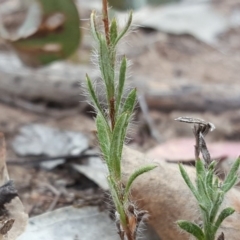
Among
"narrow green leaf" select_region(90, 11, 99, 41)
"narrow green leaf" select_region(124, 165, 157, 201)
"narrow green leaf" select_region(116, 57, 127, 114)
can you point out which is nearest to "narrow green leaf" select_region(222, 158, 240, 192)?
"narrow green leaf" select_region(124, 165, 157, 201)

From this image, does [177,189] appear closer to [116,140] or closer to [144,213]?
[144,213]

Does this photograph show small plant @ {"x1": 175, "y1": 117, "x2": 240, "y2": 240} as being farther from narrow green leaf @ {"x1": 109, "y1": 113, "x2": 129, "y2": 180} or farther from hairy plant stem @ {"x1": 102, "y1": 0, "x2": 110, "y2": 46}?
hairy plant stem @ {"x1": 102, "y1": 0, "x2": 110, "y2": 46}

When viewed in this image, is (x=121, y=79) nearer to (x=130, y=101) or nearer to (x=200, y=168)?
(x=130, y=101)

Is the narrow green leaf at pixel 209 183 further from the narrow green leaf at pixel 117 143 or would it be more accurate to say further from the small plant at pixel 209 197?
the narrow green leaf at pixel 117 143

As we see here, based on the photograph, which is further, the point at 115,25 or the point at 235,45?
the point at 235,45

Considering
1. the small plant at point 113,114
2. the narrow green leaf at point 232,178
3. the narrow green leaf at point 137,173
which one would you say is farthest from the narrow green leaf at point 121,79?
the narrow green leaf at point 232,178

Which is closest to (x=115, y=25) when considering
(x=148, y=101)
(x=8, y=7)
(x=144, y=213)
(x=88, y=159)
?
(x=144, y=213)
